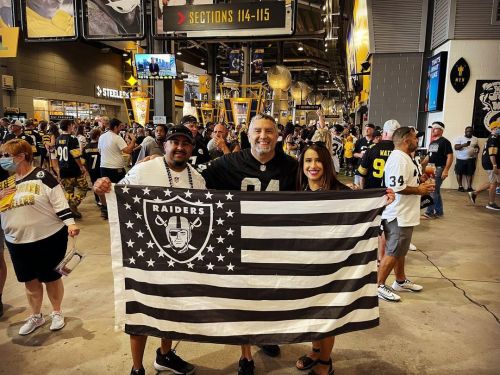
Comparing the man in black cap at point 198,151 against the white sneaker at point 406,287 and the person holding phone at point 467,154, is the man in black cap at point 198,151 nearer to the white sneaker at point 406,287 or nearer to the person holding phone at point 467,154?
the white sneaker at point 406,287

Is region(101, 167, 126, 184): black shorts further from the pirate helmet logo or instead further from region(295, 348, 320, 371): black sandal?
region(295, 348, 320, 371): black sandal

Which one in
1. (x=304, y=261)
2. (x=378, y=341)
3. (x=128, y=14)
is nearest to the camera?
(x=304, y=261)

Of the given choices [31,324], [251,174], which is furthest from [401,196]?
[31,324]

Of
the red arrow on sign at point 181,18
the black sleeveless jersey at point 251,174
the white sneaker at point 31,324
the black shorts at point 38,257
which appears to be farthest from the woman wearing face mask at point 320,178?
the red arrow on sign at point 181,18

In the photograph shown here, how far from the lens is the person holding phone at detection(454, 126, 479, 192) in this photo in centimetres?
1045

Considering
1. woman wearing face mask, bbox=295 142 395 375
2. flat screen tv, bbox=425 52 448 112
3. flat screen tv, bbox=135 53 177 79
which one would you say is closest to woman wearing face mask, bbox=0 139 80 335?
woman wearing face mask, bbox=295 142 395 375

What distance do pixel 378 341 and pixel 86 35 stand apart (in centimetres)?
972

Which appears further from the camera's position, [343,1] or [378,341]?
[343,1]

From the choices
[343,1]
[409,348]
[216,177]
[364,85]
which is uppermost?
[343,1]

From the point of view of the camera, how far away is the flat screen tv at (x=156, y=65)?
447 inches

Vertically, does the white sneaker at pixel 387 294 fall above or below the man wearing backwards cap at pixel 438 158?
below

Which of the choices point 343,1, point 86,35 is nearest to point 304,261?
point 86,35

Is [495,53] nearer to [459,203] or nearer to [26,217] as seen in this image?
[459,203]

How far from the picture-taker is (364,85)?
1584 centimetres
